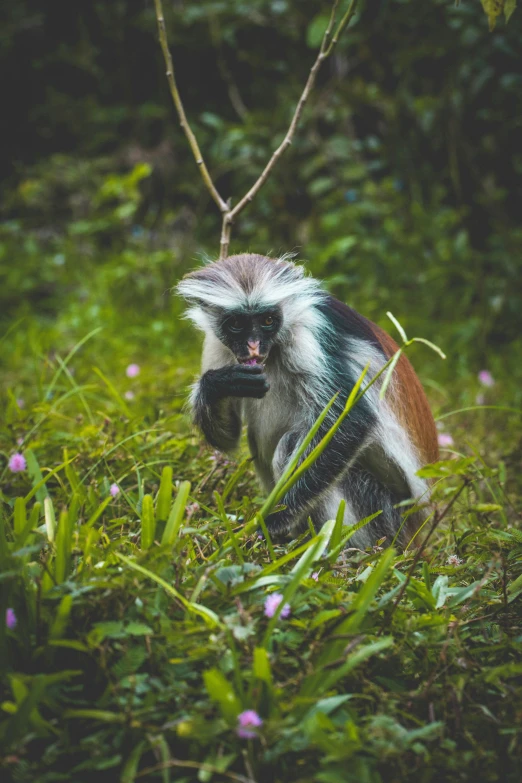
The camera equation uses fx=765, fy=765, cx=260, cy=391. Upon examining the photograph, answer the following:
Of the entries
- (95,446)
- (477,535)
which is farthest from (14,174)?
(477,535)

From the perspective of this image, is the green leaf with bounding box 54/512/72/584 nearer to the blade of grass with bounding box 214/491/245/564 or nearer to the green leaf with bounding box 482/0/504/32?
the blade of grass with bounding box 214/491/245/564

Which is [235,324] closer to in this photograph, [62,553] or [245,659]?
[62,553]

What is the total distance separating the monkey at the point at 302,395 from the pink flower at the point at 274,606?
105 centimetres

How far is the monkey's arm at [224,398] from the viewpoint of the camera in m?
3.27

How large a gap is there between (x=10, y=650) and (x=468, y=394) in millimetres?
4335

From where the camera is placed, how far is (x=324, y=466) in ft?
11.0

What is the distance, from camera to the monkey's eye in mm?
3393

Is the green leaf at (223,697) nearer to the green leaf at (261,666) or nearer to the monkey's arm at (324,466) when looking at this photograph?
the green leaf at (261,666)

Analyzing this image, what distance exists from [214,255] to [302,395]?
16.6ft

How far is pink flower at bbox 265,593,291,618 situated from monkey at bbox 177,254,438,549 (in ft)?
3.46

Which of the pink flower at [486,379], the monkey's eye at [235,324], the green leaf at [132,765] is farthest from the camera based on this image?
the pink flower at [486,379]

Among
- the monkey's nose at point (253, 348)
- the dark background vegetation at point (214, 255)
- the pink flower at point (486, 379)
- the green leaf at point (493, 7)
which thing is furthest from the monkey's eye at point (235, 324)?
the pink flower at point (486, 379)

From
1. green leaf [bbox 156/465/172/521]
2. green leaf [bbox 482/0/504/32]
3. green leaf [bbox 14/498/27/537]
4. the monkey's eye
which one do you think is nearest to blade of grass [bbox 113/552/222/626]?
green leaf [bbox 156/465/172/521]

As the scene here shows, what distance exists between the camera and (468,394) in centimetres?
570
